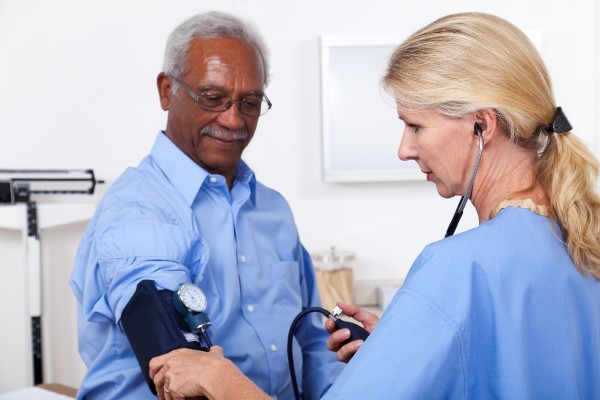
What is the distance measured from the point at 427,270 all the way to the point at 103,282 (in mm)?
577

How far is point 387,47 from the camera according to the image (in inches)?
95.0

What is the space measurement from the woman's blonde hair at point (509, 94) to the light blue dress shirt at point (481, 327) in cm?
6

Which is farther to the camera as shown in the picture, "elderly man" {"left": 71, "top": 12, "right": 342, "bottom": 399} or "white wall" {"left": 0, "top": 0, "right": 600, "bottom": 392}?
"white wall" {"left": 0, "top": 0, "right": 600, "bottom": 392}

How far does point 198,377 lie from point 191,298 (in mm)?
131

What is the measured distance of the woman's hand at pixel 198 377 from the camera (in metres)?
0.96

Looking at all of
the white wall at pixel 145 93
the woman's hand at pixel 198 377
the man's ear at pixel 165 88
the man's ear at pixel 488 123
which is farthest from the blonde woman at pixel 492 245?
the white wall at pixel 145 93

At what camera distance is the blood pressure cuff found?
1.04m

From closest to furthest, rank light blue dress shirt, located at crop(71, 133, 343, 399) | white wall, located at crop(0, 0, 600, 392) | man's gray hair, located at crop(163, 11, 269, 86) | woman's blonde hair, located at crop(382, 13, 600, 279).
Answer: woman's blonde hair, located at crop(382, 13, 600, 279) → light blue dress shirt, located at crop(71, 133, 343, 399) → man's gray hair, located at crop(163, 11, 269, 86) → white wall, located at crop(0, 0, 600, 392)

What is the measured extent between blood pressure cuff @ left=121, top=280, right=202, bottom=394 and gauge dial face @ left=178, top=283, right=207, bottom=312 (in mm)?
23

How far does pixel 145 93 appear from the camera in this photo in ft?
8.02

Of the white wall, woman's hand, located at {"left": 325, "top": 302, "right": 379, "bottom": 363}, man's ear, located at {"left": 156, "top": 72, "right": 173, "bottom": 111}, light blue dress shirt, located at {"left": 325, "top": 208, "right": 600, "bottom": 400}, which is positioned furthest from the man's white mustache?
the white wall

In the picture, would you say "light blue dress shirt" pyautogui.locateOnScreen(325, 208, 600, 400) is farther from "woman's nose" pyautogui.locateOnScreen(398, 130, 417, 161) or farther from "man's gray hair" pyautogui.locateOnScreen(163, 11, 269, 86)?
"man's gray hair" pyautogui.locateOnScreen(163, 11, 269, 86)

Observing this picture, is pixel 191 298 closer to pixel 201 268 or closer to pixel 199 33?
pixel 201 268

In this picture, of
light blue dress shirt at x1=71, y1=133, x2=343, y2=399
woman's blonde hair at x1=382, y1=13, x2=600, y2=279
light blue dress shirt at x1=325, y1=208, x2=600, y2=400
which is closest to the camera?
light blue dress shirt at x1=325, y1=208, x2=600, y2=400
